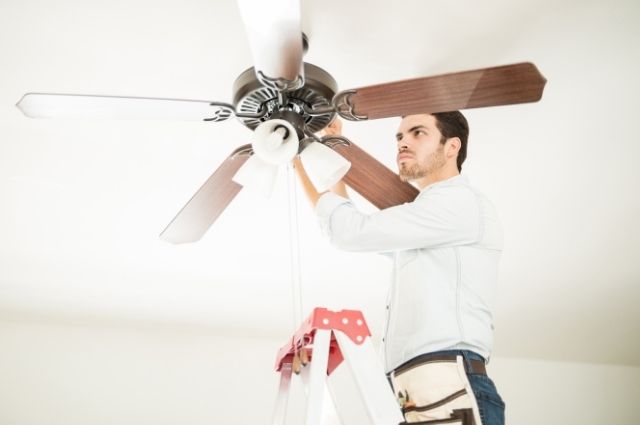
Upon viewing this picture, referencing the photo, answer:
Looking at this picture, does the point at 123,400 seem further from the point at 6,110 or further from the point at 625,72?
the point at 625,72

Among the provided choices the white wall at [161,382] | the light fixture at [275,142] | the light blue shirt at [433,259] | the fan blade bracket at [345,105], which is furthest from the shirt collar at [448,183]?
the white wall at [161,382]

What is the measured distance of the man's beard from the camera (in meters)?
1.35

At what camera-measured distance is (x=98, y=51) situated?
1.47 metres

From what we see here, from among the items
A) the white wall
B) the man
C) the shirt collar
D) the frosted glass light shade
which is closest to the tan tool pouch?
the man

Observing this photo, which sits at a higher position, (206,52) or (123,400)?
(206,52)

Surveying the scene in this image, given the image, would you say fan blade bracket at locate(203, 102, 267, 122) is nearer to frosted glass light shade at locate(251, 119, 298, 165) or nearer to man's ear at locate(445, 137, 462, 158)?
frosted glass light shade at locate(251, 119, 298, 165)

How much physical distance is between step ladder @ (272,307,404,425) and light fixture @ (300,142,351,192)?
0.30 m

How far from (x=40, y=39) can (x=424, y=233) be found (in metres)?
1.21

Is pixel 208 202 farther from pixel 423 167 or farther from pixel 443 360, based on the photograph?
pixel 443 360

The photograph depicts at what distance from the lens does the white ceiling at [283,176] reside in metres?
1.38

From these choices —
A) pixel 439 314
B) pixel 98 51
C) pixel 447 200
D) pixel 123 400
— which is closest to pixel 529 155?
pixel 447 200

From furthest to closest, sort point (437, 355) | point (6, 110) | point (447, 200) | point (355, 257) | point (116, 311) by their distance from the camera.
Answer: point (116, 311), point (355, 257), point (6, 110), point (447, 200), point (437, 355)

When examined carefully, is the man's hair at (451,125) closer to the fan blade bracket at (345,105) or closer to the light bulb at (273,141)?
the fan blade bracket at (345,105)

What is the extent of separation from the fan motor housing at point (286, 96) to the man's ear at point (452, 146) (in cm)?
36
